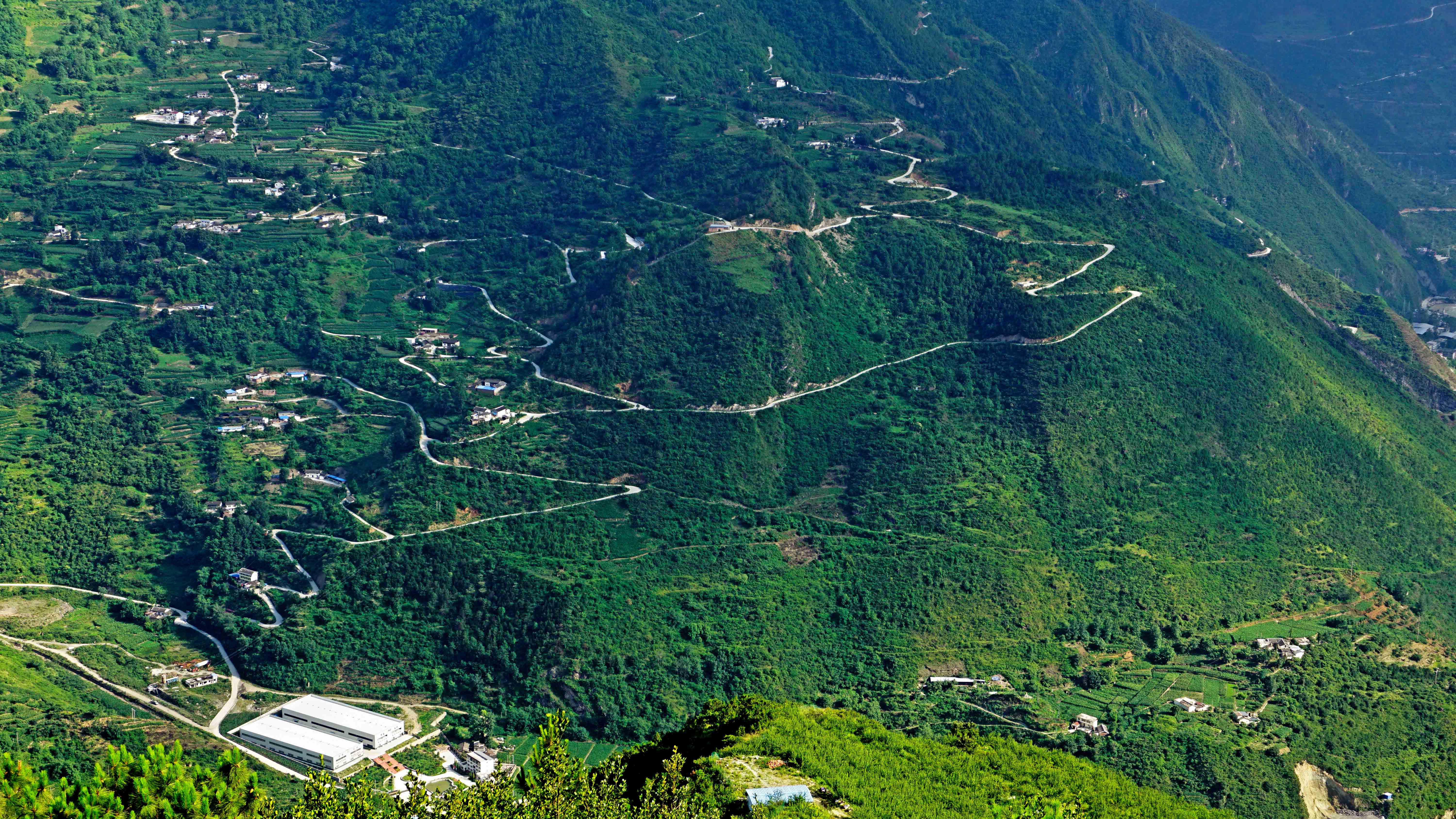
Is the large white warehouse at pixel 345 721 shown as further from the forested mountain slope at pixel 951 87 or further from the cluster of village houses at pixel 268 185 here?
the cluster of village houses at pixel 268 185

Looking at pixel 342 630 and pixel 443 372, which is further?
pixel 443 372

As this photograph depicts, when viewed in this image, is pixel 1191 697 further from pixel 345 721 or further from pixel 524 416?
pixel 524 416

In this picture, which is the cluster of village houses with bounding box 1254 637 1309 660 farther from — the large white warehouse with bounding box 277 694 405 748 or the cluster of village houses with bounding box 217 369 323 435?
the cluster of village houses with bounding box 217 369 323 435

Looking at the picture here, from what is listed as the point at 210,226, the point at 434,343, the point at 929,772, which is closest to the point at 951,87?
the point at 434,343

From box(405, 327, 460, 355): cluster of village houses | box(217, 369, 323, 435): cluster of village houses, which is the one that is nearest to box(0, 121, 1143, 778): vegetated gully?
box(405, 327, 460, 355): cluster of village houses

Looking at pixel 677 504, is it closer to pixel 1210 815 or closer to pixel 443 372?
pixel 443 372

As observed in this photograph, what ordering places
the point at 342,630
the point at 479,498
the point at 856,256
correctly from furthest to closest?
1. the point at 856,256
2. the point at 479,498
3. the point at 342,630

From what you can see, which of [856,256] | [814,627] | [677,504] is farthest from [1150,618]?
[856,256]
